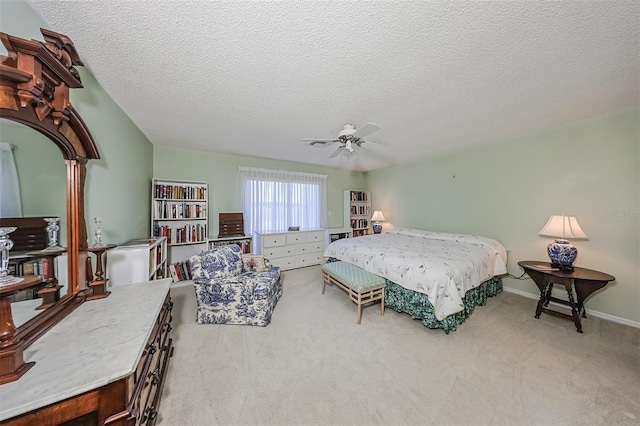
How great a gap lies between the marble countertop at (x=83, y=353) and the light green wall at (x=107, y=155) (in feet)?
2.16

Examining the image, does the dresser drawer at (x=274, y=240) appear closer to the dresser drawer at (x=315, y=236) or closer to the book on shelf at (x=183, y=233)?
the dresser drawer at (x=315, y=236)

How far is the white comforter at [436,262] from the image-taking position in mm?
2184

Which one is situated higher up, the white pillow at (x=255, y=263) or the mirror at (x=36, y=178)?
the mirror at (x=36, y=178)

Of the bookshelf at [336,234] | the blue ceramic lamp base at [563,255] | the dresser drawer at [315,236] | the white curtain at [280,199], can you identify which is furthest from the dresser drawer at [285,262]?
the blue ceramic lamp base at [563,255]

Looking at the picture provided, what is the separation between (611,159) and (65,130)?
16.6ft

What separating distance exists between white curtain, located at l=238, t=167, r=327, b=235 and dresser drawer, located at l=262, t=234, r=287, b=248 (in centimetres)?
37

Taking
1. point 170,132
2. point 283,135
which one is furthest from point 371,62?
point 170,132

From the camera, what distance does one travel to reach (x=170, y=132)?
2.99m

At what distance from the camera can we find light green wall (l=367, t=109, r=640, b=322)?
240 centimetres

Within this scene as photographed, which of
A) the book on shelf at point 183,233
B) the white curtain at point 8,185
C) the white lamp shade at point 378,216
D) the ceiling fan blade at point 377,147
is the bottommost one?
the book on shelf at point 183,233

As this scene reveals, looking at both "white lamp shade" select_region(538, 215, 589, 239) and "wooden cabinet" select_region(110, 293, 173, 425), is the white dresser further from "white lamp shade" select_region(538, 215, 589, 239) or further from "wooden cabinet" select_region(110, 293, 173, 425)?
"white lamp shade" select_region(538, 215, 589, 239)

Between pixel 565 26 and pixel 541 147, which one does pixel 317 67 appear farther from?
pixel 541 147

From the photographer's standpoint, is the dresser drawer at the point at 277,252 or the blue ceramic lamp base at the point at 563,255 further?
the dresser drawer at the point at 277,252

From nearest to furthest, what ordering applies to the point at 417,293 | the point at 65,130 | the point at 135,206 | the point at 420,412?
the point at 65,130
the point at 420,412
the point at 417,293
the point at 135,206
